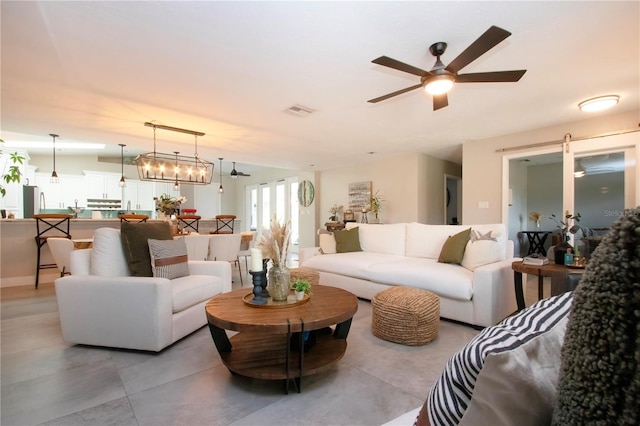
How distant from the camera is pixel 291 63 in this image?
2533 millimetres

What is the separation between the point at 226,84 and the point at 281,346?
2460mm

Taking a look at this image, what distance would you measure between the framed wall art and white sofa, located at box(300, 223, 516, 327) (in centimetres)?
250

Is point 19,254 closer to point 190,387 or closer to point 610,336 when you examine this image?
point 190,387

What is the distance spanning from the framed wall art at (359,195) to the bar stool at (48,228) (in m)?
5.57

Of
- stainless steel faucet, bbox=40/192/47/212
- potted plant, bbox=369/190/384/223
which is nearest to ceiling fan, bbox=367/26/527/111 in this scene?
potted plant, bbox=369/190/384/223

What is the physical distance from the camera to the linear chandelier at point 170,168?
174 inches

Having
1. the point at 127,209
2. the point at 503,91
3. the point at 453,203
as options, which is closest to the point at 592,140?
the point at 503,91

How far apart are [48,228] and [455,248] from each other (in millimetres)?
6155

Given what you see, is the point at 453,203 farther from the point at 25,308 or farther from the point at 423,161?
the point at 25,308

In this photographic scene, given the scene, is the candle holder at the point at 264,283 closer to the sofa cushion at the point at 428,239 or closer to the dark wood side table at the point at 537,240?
the sofa cushion at the point at 428,239

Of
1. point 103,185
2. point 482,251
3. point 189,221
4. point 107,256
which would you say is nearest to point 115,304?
point 107,256

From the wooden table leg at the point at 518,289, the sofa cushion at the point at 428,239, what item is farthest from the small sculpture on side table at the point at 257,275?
the sofa cushion at the point at 428,239

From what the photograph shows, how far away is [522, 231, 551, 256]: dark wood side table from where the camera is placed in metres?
6.64

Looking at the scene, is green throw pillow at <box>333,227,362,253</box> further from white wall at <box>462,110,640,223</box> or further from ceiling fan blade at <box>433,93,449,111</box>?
ceiling fan blade at <box>433,93,449,111</box>
